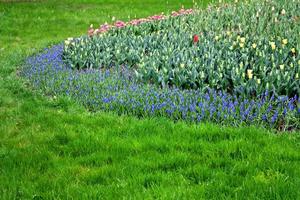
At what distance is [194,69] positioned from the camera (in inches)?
346

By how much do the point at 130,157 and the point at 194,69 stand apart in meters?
3.17

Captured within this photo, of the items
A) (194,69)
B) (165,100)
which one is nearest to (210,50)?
(194,69)

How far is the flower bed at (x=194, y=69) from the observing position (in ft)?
24.5

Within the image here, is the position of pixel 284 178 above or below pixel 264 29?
below

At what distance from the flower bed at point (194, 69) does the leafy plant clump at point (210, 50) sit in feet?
0.07

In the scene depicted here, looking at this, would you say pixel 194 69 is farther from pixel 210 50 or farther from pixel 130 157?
pixel 130 157

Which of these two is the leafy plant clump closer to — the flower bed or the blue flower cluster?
the flower bed

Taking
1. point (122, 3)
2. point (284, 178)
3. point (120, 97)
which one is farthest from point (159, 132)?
point (122, 3)

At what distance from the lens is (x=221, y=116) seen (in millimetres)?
7156

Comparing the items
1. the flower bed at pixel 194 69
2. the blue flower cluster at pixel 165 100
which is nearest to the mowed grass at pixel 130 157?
the blue flower cluster at pixel 165 100

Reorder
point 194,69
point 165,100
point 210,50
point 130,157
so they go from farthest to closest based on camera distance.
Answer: point 210,50, point 194,69, point 165,100, point 130,157

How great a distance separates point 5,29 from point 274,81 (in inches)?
438

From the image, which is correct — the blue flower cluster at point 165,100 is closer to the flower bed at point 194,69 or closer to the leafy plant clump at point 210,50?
the flower bed at point 194,69

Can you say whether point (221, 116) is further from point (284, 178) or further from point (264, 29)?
point (264, 29)
